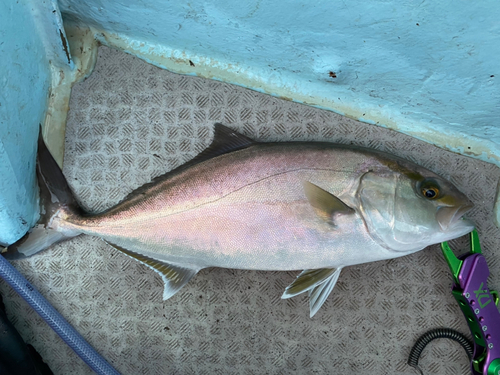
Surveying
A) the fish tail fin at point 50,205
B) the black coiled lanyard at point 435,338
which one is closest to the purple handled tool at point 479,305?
the black coiled lanyard at point 435,338

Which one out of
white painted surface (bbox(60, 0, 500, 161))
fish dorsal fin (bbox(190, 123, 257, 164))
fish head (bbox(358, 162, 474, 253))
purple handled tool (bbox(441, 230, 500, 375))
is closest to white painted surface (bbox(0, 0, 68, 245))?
white painted surface (bbox(60, 0, 500, 161))

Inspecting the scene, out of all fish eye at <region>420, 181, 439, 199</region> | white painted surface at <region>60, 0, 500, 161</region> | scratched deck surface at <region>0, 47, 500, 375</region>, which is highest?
white painted surface at <region>60, 0, 500, 161</region>

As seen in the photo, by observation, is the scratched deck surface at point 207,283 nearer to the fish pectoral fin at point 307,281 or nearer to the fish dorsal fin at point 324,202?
the fish pectoral fin at point 307,281

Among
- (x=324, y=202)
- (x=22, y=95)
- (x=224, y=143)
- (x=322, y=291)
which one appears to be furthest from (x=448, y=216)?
(x=22, y=95)

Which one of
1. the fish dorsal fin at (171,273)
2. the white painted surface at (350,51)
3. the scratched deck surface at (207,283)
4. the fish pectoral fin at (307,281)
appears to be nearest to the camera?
the white painted surface at (350,51)

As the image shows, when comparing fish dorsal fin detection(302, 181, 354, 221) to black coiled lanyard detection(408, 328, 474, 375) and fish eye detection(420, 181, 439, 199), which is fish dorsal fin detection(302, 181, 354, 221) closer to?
fish eye detection(420, 181, 439, 199)

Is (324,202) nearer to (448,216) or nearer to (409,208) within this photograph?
(409,208)

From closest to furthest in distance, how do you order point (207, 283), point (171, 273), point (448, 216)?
point (448, 216), point (171, 273), point (207, 283)
